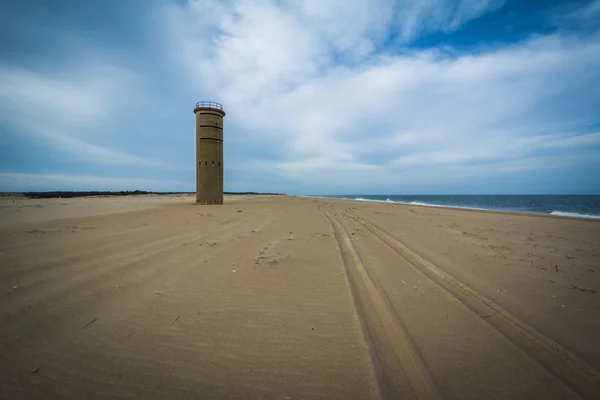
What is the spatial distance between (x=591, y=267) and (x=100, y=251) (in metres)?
11.2

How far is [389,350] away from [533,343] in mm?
1684

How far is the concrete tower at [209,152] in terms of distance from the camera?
67.9ft

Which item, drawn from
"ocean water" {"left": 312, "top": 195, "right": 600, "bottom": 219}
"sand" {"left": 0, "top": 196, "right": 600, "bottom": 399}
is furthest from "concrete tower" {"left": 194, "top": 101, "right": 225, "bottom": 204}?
"ocean water" {"left": 312, "top": 195, "right": 600, "bottom": 219}

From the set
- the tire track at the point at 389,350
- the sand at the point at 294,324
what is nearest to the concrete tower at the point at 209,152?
the sand at the point at 294,324

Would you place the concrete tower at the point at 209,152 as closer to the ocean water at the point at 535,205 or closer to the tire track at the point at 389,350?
the tire track at the point at 389,350

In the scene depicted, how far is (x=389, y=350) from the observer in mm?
2527

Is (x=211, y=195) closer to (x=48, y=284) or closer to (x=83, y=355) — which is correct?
(x=48, y=284)

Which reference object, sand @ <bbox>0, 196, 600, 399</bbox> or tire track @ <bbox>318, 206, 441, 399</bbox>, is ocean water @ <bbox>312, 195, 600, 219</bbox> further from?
tire track @ <bbox>318, 206, 441, 399</bbox>

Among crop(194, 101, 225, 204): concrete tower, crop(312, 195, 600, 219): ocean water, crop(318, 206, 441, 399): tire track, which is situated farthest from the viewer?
crop(312, 195, 600, 219): ocean water

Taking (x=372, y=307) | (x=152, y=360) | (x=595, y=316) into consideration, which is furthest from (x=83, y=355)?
(x=595, y=316)

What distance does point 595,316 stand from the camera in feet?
10.5

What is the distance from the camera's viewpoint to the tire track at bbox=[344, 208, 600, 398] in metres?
2.14

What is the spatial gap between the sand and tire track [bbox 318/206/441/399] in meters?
0.01

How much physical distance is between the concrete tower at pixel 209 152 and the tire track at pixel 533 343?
66.2ft
